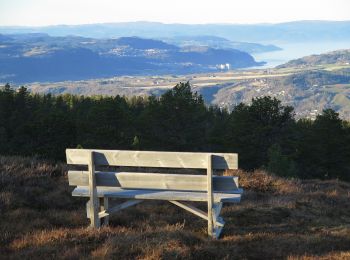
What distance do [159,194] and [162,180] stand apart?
0.98 ft

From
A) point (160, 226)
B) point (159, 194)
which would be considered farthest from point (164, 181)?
point (160, 226)

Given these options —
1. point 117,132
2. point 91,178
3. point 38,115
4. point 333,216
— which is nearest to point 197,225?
point 91,178

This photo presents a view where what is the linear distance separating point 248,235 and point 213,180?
100 cm

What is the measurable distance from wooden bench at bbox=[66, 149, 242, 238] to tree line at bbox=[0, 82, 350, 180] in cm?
2248

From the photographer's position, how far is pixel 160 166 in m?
7.09

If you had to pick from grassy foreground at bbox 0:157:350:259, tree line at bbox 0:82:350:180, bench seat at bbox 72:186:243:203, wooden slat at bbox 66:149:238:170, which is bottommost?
tree line at bbox 0:82:350:180

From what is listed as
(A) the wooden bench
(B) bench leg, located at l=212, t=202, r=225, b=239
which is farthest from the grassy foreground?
(A) the wooden bench

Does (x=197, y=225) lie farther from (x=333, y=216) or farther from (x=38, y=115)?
(x=38, y=115)

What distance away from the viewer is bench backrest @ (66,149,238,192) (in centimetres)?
691

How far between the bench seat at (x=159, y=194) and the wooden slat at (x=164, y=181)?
16cm

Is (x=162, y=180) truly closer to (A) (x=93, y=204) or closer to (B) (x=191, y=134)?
(A) (x=93, y=204)

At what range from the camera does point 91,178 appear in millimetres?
7355

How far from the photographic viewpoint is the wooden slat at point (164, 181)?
718 centimetres

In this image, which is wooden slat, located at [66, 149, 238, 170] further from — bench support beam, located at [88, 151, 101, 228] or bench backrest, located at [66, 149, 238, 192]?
bench support beam, located at [88, 151, 101, 228]
